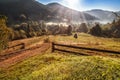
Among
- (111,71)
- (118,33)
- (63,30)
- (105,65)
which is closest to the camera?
(111,71)

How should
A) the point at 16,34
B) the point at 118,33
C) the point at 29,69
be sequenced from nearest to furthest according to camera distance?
the point at 29,69
the point at 16,34
the point at 118,33

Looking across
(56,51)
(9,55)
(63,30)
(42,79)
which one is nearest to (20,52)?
(9,55)

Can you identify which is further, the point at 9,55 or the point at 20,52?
the point at 20,52

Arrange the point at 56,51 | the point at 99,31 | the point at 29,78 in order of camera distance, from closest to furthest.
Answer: the point at 29,78
the point at 56,51
the point at 99,31

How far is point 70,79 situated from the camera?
31.2ft

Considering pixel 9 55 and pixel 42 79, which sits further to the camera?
pixel 9 55

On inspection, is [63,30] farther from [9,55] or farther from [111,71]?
[111,71]

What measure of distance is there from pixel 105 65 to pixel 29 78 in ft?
17.0

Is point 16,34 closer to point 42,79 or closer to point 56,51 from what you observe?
point 56,51

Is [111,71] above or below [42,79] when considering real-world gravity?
above

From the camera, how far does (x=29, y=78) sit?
1058 centimetres

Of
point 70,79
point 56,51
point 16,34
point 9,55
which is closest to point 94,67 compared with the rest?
point 70,79

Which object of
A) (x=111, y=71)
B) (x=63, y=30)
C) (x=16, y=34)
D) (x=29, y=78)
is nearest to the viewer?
(x=111, y=71)

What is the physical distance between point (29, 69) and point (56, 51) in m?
6.51
